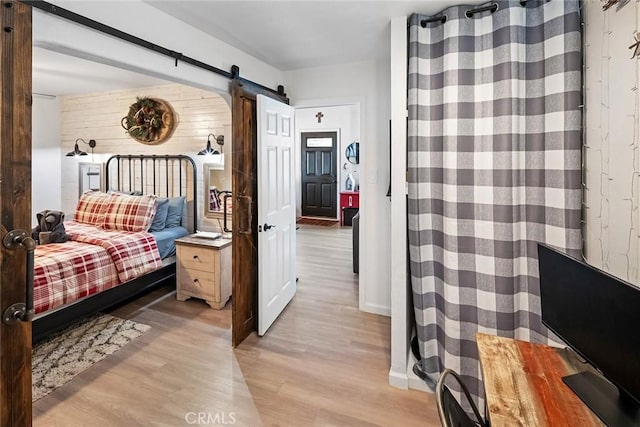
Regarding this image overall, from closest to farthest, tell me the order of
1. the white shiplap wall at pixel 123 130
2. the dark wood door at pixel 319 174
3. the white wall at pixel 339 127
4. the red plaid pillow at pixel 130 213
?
1. the red plaid pillow at pixel 130 213
2. the white shiplap wall at pixel 123 130
3. the white wall at pixel 339 127
4. the dark wood door at pixel 319 174

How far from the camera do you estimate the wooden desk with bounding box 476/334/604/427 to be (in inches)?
38.4

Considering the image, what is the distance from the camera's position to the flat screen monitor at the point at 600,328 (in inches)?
35.4

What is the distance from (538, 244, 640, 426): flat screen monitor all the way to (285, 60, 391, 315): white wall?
193cm

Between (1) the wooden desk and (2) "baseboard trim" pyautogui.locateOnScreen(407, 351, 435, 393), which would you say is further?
(2) "baseboard trim" pyautogui.locateOnScreen(407, 351, 435, 393)

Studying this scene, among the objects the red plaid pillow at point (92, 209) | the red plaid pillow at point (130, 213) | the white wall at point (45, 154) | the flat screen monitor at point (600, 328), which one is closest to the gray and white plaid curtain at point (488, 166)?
the flat screen monitor at point (600, 328)

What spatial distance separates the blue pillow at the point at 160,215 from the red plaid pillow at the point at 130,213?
0.26 ft

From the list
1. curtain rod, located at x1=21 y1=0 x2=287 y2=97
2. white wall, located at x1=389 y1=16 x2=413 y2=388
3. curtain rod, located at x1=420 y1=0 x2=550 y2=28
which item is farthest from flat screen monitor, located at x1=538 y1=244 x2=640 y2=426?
curtain rod, located at x1=21 y1=0 x2=287 y2=97

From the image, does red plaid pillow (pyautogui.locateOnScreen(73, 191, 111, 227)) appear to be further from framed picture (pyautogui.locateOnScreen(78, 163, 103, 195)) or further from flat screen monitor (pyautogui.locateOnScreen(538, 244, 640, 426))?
flat screen monitor (pyautogui.locateOnScreen(538, 244, 640, 426))

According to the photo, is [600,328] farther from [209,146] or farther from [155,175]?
[155,175]

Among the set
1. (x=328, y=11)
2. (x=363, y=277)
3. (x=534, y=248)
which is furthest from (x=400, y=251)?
(x=328, y=11)

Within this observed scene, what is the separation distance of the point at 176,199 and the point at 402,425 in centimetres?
345

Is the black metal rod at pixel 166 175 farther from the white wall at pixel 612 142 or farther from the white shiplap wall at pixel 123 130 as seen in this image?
the white wall at pixel 612 142

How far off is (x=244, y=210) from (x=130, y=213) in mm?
1798

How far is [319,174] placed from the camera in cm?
853
